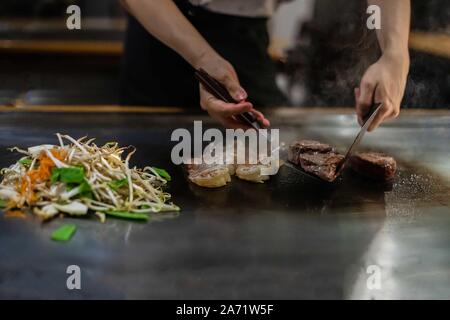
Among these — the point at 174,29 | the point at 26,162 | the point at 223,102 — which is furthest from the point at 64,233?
the point at 174,29

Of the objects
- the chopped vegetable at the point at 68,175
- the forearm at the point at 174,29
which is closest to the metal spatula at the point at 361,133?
the forearm at the point at 174,29

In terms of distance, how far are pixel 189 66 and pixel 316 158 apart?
1.22m

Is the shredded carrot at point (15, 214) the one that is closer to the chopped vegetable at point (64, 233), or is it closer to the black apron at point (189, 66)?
the chopped vegetable at point (64, 233)

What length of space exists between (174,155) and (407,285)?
1242 millimetres

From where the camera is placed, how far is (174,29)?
277 cm

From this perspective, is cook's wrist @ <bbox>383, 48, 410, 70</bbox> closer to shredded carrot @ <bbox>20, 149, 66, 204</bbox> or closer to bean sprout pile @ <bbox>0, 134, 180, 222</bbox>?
bean sprout pile @ <bbox>0, 134, 180, 222</bbox>

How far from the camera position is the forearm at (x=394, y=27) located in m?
2.55

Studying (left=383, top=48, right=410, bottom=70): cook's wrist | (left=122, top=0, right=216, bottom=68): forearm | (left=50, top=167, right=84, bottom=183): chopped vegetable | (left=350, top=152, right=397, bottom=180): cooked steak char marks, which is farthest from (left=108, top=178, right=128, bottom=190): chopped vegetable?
(left=383, top=48, right=410, bottom=70): cook's wrist

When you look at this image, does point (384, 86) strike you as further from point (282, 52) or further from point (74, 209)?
point (282, 52)

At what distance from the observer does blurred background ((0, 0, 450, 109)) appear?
2836mm

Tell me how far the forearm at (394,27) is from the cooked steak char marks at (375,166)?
1.69 ft

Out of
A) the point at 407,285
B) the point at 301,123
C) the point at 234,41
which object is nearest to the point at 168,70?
the point at 234,41

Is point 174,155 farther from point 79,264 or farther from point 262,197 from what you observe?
point 79,264
